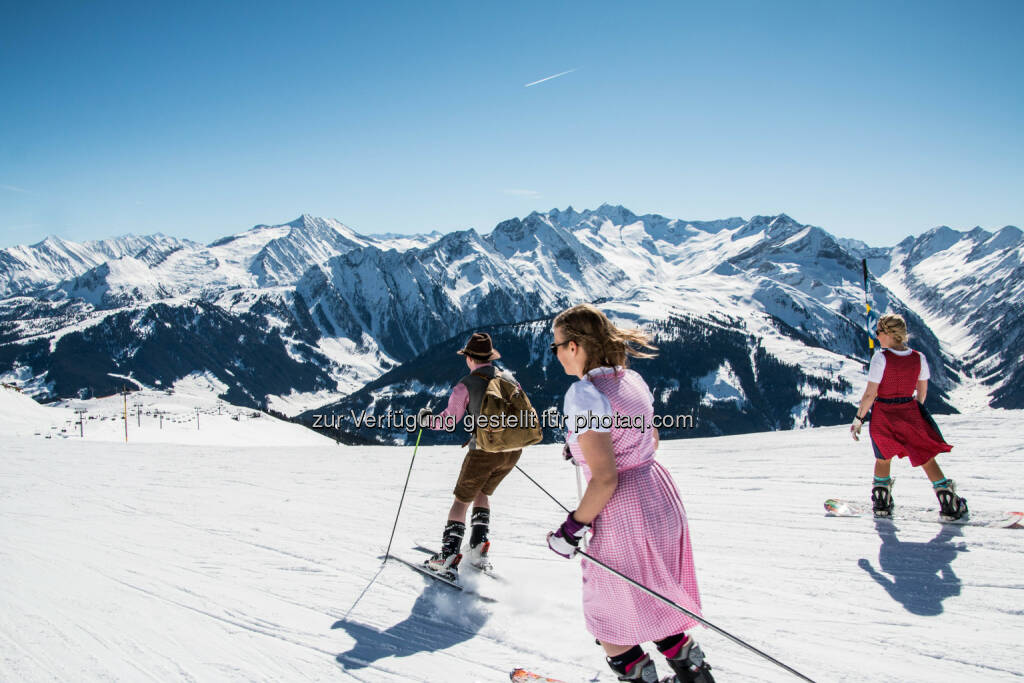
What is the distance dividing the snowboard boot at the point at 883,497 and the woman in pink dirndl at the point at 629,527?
Result: 5.26m

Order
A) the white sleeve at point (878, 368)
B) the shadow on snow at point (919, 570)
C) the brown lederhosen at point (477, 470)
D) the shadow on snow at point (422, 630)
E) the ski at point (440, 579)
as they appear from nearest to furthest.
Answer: the shadow on snow at point (422, 630) → the shadow on snow at point (919, 570) → the ski at point (440, 579) → the brown lederhosen at point (477, 470) → the white sleeve at point (878, 368)

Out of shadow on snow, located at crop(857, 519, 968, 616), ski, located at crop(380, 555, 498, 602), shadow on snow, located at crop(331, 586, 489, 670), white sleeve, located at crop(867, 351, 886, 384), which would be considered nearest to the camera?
shadow on snow, located at crop(331, 586, 489, 670)

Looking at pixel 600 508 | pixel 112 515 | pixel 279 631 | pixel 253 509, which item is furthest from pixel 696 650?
pixel 112 515

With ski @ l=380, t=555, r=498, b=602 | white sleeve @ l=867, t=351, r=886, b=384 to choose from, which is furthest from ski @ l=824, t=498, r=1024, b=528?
ski @ l=380, t=555, r=498, b=602

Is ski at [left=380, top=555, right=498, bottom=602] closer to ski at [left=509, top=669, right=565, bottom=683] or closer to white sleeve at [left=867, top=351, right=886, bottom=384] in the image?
ski at [left=509, top=669, right=565, bottom=683]

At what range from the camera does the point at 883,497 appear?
7.34m

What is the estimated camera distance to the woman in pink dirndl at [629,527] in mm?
3271

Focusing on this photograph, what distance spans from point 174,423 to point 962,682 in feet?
302

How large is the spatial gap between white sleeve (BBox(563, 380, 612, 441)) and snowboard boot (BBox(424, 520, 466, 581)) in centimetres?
367

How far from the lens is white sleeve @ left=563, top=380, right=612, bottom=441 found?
3082 mm

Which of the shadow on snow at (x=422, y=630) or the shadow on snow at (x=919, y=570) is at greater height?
the shadow on snow at (x=919, y=570)

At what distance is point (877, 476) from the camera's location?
7355 mm

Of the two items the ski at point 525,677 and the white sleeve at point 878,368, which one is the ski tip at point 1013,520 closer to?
the white sleeve at point 878,368

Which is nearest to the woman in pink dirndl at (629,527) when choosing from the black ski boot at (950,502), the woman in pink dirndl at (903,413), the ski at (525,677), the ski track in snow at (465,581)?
the ski at (525,677)
